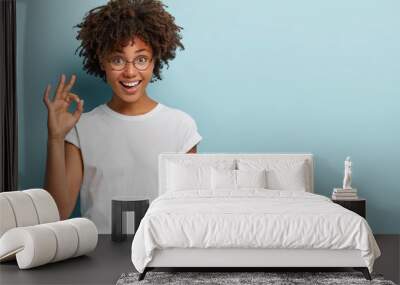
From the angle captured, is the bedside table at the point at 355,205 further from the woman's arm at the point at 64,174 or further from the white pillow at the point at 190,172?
the woman's arm at the point at 64,174

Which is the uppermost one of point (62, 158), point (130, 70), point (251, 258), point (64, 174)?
point (130, 70)

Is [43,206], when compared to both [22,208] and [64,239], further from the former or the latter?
[64,239]

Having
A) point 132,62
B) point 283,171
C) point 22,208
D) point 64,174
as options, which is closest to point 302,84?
point 283,171

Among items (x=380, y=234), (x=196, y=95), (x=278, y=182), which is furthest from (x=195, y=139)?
(x=380, y=234)

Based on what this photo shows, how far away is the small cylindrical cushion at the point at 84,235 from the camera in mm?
5559

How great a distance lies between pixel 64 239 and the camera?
536 centimetres

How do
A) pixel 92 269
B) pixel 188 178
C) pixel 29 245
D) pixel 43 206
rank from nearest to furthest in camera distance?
1. pixel 29 245
2. pixel 92 269
3. pixel 43 206
4. pixel 188 178

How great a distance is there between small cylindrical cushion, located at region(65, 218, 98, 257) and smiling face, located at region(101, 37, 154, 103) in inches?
69.5

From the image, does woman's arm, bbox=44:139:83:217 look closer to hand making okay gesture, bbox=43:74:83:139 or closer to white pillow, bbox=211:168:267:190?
hand making okay gesture, bbox=43:74:83:139

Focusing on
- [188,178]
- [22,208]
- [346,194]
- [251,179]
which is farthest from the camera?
[346,194]

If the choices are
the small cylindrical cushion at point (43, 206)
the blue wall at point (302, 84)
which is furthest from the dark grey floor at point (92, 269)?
the blue wall at point (302, 84)

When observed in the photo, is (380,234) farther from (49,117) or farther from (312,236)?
(49,117)

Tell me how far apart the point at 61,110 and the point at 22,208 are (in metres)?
1.79

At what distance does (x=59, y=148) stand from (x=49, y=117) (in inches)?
13.6
